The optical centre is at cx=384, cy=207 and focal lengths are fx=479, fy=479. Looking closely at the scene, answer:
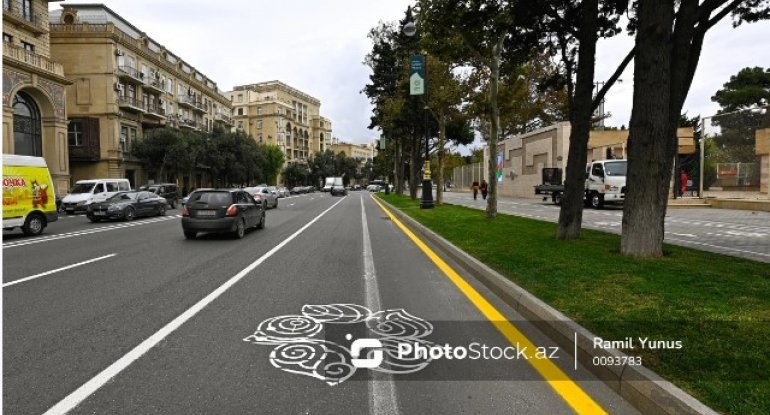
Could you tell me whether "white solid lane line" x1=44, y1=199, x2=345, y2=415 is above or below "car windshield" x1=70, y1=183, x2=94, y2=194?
below

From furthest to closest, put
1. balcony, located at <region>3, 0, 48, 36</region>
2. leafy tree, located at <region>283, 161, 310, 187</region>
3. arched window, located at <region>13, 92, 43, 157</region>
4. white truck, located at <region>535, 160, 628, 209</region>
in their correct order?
leafy tree, located at <region>283, 161, 310, 187</region>
arched window, located at <region>13, 92, 43, 157</region>
balcony, located at <region>3, 0, 48, 36</region>
white truck, located at <region>535, 160, 628, 209</region>

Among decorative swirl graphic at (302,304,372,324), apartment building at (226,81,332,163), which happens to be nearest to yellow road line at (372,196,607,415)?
decorative swirl graphic at (302,304,372,324)

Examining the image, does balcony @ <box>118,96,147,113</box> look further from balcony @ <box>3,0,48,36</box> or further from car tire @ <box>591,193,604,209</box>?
car tire @ <box>591,193,604,209</box>

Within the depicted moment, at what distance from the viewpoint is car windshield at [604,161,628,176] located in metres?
23.1

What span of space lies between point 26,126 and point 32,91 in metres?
2.46

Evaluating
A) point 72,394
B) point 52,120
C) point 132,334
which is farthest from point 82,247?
point 52,120

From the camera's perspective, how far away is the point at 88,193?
2692 centimetres

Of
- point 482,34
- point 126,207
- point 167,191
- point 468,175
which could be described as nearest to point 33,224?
point 126,207

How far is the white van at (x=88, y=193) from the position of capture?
2600 centimetres

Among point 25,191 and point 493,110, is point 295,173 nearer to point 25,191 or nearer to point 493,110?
point 25,191

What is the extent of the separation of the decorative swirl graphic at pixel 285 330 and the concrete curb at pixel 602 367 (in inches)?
90.9

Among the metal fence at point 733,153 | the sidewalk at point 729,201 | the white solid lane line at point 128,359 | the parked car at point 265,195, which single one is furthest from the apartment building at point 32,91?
the metal fence at point 733,153

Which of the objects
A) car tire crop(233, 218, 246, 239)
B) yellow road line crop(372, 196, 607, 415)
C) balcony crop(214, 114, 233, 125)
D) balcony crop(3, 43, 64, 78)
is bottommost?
yellow road line crop(372, 196, 607, 415)

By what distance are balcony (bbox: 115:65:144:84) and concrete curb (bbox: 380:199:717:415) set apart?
156 feet
